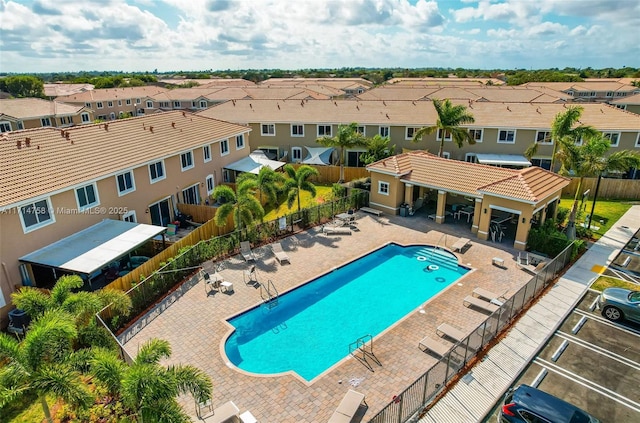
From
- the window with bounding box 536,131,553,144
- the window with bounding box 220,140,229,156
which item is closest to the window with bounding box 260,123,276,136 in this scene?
the window with bounding box 220,140,229,156

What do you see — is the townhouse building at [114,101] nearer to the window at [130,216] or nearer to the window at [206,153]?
the window at [206,153]

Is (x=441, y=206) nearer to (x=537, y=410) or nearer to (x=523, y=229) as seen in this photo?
(x=523, y=229)

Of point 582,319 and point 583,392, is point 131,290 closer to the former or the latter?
point 583,392

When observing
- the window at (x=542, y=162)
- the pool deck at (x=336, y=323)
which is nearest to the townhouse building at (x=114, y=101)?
the pool deck at (x=336, y=323)

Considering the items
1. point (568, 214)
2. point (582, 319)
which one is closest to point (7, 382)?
point (582, 319)

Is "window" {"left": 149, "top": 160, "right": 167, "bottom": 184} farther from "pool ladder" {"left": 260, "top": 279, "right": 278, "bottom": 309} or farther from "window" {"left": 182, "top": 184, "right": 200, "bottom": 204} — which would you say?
"pool ladder" {"left": 260, "top": 279, "right": 278, "bottom": 309}
